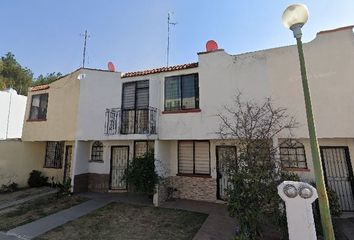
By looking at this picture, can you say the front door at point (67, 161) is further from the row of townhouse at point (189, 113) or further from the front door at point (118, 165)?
the front door at point (118, 165)

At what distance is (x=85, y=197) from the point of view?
1299 cm

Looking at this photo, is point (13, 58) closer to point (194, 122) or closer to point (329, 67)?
point (194, 122)

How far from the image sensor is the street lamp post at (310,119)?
4.37 metres

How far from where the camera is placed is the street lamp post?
172 inches

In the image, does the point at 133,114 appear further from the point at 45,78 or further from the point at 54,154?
the point at 45,78

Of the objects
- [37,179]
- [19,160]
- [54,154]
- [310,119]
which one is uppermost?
[310,119]

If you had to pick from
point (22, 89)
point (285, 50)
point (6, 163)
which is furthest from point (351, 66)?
point (22, 89)

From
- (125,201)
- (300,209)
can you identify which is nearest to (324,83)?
(300,209)

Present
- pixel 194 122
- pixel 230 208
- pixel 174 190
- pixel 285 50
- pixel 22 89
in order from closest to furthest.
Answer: pixel 230 208
pixel 285 50
pixel 194 122
pixel 174 190
pixel 22 89

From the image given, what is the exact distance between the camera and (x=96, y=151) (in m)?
15.0

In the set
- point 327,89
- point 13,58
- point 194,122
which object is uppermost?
point 13,58

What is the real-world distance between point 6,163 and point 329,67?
1948cm

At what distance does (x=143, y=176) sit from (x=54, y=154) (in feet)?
30.7

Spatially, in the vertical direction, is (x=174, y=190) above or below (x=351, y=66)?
below
